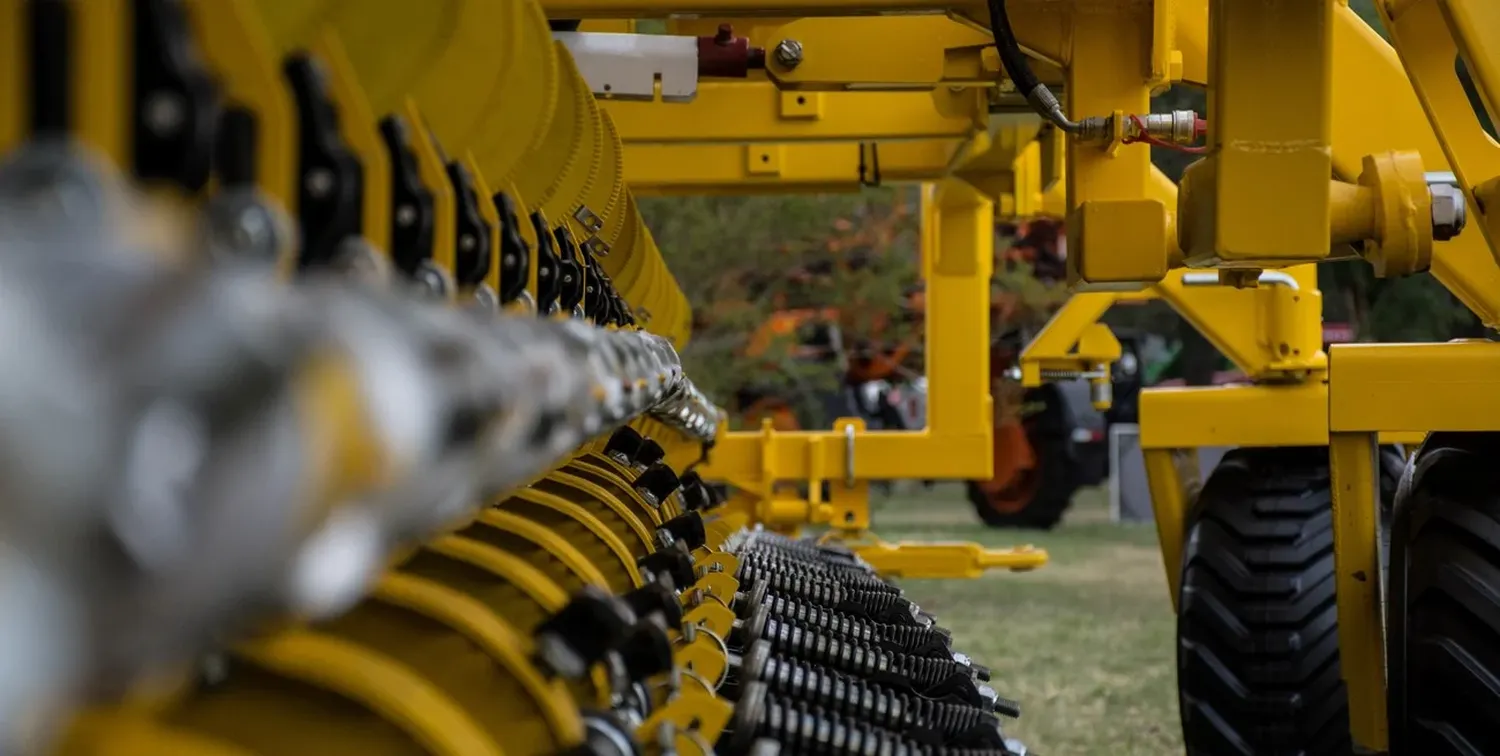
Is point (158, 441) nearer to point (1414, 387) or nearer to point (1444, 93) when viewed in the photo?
point (1444, 93)

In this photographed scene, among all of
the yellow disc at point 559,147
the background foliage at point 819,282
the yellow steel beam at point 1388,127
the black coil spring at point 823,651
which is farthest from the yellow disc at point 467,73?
the background foliage at point 819,282

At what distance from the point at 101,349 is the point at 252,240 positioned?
0.23 meters

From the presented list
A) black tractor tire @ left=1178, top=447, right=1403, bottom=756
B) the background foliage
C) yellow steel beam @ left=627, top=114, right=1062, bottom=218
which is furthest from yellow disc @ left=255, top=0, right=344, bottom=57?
the background foliage

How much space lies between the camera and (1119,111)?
290cm

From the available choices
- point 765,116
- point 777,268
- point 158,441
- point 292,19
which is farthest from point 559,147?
point 777,268

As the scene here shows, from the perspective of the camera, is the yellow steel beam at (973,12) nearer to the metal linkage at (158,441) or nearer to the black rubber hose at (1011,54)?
the black rubber hose at (1011,54)

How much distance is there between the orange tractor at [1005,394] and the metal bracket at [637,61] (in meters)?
10.0

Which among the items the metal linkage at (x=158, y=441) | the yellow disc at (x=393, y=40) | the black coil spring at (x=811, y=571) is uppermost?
the yellow disc at (x=393, y=40)

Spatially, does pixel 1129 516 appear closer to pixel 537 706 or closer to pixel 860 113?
pixel 860 113

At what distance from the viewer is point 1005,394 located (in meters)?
14.9

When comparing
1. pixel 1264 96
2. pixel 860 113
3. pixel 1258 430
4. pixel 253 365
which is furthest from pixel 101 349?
pixel 860 113

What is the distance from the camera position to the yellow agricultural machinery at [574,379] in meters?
0.48

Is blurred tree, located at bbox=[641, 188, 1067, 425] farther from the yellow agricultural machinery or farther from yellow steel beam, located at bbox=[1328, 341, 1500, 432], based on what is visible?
yellow steel beam, located at bbox=[1328, 341, 1500, 432]

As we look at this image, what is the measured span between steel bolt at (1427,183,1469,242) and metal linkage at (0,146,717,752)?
221 cm
